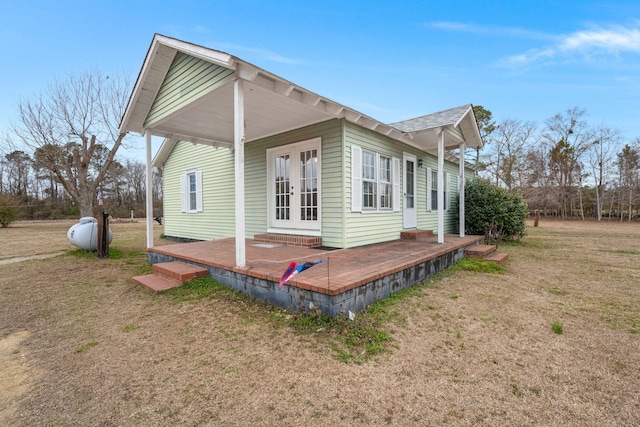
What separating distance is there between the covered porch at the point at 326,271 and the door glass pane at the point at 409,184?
6.74ft

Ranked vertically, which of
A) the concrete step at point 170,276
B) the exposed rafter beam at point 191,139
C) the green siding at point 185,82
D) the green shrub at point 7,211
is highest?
the green siding at point 185,82

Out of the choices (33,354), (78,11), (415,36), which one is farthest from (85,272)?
(415,36)

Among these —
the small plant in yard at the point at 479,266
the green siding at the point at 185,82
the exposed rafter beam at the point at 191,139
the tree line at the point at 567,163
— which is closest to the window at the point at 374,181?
the small plant in yard at the point at 479,266

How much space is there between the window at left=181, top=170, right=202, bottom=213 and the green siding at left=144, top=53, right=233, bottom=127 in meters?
3.83

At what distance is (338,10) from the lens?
34.8 feet

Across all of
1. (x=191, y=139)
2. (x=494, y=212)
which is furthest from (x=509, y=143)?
(x=191, y=139)

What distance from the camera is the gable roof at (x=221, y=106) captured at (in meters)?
4.14

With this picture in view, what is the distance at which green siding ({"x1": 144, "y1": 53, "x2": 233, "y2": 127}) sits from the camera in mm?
4238

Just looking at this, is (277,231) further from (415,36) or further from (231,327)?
(415,36)

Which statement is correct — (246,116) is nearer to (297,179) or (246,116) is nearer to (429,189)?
(297,179)

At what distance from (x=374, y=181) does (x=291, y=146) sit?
206 cm

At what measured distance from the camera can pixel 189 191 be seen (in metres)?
10.0

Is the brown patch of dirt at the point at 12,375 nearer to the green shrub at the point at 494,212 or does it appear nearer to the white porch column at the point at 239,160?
the white porch column at the point at 239,160

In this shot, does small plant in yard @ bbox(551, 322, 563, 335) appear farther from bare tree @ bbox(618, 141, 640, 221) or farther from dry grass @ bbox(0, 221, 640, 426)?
bare tree @ bbox(618, 141, 640, 221)
